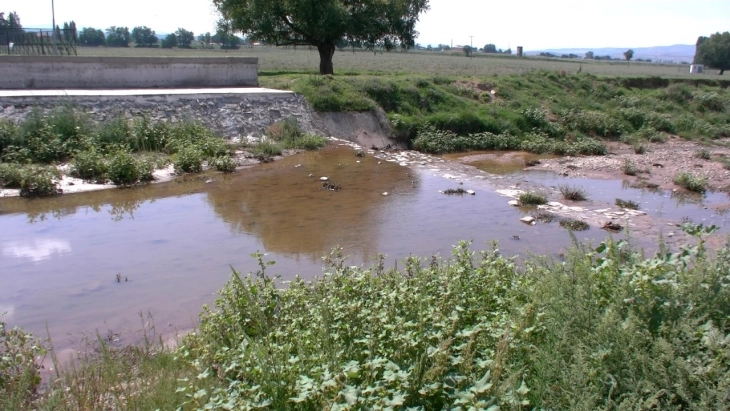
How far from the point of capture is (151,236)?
11.1 meters

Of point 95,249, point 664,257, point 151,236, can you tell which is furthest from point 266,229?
point 664,257

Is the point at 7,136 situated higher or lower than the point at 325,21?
lower

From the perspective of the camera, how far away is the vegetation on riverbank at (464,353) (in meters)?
3.96

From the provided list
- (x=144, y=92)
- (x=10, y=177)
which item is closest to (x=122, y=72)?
(x=144, y=92)

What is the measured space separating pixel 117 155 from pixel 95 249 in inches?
212

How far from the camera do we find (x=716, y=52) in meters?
72.6

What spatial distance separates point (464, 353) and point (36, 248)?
28.3 ft

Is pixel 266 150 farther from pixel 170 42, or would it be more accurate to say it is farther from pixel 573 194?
pixel 170 42

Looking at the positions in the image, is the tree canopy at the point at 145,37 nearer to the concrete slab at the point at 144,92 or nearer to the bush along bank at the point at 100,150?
the concrete slab at the point at 144,92

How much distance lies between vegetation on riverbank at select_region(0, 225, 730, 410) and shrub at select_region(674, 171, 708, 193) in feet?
41.0

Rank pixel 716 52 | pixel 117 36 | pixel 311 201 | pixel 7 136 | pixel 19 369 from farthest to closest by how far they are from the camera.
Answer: pixel 117 36 < pixel 716 52 < pixel 7 136 < pixel 311 201 < pixel 19 369

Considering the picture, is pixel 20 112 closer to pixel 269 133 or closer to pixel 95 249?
pixel 269 133

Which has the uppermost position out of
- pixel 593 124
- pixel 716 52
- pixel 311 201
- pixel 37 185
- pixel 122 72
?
pixel 716 52

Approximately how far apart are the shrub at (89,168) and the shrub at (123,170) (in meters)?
0.23
